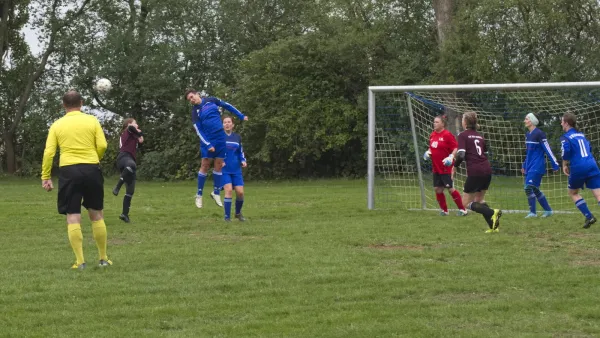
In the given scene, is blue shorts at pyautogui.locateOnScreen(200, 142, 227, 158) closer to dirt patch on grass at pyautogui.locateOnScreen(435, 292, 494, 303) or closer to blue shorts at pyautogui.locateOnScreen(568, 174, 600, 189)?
blue shorts at pyautogui.locateOnScreen(568, 174, 600, 189)

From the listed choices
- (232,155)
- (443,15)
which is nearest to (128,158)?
(232,155)

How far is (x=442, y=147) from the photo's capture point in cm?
1584

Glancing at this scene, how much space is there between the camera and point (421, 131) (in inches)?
767

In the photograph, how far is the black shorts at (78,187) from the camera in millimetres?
9586

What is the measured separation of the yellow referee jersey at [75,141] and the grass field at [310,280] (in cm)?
116

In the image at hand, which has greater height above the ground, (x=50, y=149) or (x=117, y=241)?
(x=50, y=149)

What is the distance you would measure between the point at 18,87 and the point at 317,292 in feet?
117

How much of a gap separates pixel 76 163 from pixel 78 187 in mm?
248

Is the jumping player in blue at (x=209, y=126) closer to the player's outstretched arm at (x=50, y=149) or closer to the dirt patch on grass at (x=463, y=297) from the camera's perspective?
the player's outstretched arm at (x=50, y=149)

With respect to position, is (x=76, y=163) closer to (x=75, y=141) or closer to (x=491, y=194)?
(x=75, y=141)

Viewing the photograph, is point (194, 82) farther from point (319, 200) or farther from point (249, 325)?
point (249, 325)

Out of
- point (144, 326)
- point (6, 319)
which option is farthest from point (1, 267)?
point (144, 326)

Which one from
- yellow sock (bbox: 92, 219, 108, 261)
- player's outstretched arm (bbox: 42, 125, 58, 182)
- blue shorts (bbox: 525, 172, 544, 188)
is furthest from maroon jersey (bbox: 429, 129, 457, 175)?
player's outstretched arm (bbox: 42, 125, 58, 182)

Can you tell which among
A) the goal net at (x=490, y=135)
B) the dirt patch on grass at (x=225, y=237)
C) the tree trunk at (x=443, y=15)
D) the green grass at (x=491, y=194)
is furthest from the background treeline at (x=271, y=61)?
the dirt patch on grass at (x=225, y=237)
